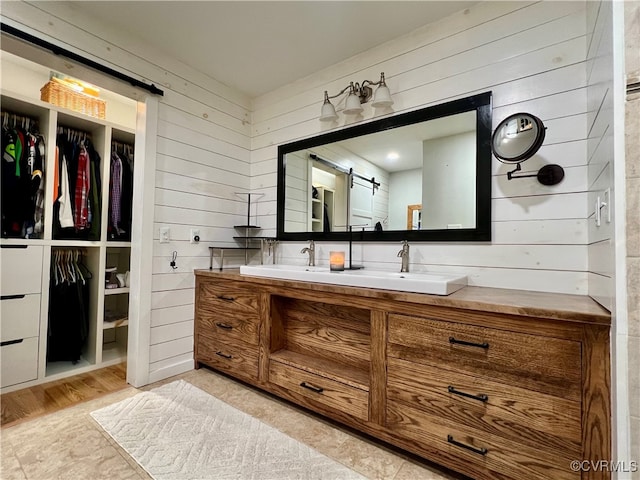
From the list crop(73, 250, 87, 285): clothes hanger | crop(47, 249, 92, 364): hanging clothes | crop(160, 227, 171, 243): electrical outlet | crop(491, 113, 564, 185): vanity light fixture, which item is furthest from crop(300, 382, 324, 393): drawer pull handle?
crop(73, 250, 87, 285): clothes hanger

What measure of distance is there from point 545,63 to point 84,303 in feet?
11.9

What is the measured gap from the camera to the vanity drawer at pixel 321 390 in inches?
61.4

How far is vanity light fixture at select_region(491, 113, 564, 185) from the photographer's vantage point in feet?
4.87

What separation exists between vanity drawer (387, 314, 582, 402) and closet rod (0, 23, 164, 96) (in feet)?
7.37

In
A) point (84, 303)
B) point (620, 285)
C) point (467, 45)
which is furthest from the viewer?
point (84, 303)

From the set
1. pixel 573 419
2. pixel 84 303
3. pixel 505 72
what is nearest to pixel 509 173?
pixel 505 72

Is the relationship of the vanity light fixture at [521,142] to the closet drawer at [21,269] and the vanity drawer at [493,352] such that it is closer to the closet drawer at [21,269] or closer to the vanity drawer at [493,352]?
the vanity drawer at [493,352]

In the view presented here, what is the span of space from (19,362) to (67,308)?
0.44 metres

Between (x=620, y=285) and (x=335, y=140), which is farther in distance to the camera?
(x=335, y=140)

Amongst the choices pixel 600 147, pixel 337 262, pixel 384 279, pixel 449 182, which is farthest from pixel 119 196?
pixel 600 147

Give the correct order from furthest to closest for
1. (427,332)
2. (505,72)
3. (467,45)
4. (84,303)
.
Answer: (84,303), (467,45), (505,72), (427,332)

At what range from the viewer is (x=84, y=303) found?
8.38ft

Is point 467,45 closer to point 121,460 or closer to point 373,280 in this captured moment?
point 373,280

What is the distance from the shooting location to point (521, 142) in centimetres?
151
